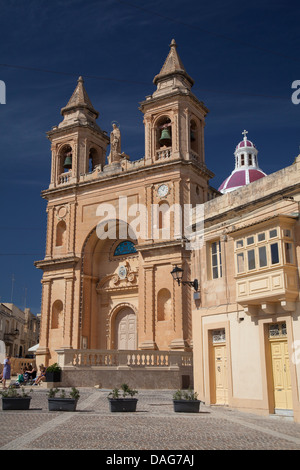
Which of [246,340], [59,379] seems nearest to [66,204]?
[59,379]

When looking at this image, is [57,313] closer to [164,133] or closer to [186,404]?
[164,133]

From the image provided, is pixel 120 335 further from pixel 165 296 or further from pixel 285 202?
pixel 285 202

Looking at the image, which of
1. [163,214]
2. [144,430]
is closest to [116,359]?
[163,214]

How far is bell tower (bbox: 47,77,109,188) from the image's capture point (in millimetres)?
35156

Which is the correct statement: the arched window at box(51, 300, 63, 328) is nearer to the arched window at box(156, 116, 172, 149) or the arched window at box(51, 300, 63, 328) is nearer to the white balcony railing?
the white balcony railing

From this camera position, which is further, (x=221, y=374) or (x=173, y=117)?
(x=173, y=117)

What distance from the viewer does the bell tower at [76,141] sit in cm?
3516

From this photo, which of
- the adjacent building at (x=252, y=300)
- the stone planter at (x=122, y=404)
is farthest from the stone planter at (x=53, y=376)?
the stone planter at (x=122, y=404)

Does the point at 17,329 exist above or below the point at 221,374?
above

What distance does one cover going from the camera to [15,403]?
567 inches

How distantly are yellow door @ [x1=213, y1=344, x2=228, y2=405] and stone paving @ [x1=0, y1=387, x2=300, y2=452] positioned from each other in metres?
1.47

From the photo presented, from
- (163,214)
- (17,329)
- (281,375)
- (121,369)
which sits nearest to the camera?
(281,375)

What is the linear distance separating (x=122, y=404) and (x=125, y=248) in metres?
19.3
